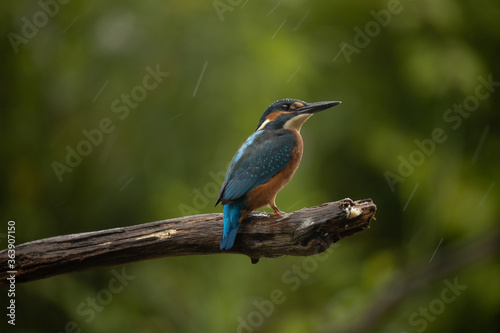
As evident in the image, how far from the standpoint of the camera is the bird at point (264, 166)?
3.35 m

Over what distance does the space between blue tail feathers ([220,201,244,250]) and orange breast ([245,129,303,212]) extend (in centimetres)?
10

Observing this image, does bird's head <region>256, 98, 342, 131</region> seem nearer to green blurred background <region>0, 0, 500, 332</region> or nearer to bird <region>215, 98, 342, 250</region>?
bird <region>215, 98, 342, 250</region>

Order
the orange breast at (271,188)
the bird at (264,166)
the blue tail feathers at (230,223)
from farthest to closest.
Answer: the orange breast at (271,188), the bird at (264,166), the blue tail feathers at (230,223)

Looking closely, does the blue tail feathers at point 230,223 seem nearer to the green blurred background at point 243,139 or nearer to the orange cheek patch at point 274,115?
the orange cheek patch at point 274,115

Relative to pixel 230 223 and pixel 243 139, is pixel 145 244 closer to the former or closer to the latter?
pixel 230 223

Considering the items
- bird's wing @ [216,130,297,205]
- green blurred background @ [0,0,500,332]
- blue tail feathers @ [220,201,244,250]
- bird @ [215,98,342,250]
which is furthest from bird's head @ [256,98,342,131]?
green blurred background @ [0,0,500,332]

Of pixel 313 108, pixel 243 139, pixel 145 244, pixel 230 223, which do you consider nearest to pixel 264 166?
pixel 230 223

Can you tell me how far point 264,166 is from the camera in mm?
3572

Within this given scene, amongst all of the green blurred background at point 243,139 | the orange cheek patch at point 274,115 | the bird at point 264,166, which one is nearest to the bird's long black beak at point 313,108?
the bird at point 264,166

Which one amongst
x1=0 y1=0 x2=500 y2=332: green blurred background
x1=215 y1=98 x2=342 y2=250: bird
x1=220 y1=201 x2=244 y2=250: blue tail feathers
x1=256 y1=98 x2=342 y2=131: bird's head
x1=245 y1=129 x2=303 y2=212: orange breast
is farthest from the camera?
x1=0 y1=0 x2=500 y2=332: green blurred background

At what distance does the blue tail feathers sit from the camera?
126 inches

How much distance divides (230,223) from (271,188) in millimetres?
457

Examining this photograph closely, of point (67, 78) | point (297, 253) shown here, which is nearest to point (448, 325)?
point (297, 253)

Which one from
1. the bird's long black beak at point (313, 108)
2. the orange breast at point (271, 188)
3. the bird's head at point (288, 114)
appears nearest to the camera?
the orange breast at point (271, 188)
